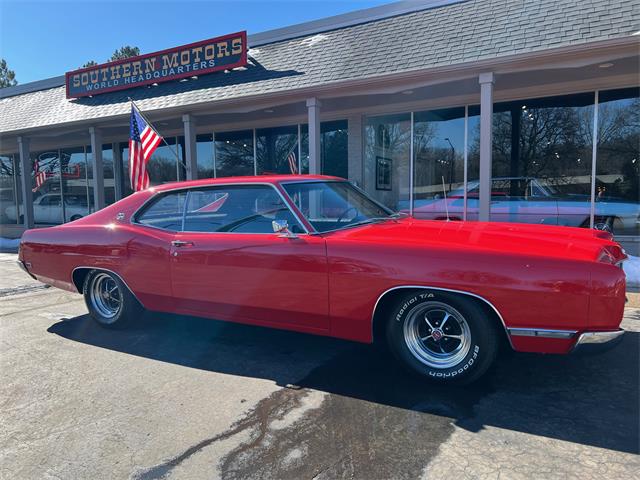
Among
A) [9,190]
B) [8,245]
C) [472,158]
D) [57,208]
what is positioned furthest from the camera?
[9,190]

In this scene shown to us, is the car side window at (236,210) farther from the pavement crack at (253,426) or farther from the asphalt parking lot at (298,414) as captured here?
the pavement crack at (253,426)

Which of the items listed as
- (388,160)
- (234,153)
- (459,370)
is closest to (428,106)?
(388,160)

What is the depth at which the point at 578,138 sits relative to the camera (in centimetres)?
937

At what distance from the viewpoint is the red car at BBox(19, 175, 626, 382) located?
2838 mm

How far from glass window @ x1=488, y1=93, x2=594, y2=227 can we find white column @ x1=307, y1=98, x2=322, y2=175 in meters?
4.01

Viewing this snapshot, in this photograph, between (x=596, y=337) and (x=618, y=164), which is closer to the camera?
(x=596, y=337)

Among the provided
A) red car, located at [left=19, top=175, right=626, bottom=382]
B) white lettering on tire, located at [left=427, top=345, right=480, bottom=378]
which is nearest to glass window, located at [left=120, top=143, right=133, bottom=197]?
red car, located at [left=19, top=175, right=626, bottom=382]

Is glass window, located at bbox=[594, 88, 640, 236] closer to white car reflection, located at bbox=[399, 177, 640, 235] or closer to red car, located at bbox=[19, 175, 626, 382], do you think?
white car reflection, located at bbox=[399, 177, 640, 235]

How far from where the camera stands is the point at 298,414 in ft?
9.50

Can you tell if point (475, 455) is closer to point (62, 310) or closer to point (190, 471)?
point (190, 471)

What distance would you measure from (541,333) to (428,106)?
8.40 meters

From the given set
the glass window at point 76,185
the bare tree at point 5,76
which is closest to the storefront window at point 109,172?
the glass window at point 76,185

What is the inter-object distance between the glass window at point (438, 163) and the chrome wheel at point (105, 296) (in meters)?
7.39

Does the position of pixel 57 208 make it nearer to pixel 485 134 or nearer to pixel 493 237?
pixel 485 134
